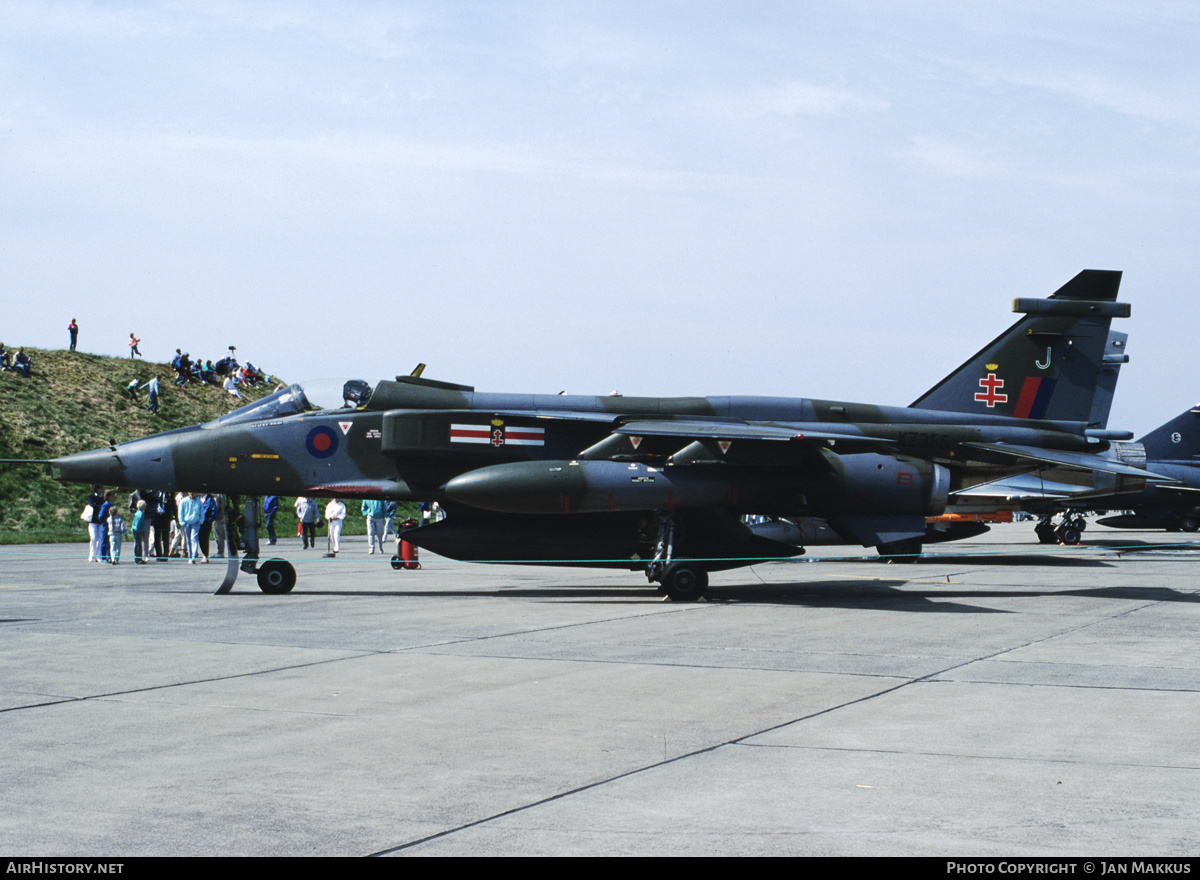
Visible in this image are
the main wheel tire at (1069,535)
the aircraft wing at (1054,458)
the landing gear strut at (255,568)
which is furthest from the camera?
the main wheel tire at (1069,535)

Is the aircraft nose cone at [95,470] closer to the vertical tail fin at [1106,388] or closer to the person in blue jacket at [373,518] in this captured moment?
the person in blue jacket at [373,518]

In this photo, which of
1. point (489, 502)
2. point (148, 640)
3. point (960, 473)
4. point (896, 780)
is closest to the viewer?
point (896, 780)

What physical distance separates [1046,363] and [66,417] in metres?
36.0

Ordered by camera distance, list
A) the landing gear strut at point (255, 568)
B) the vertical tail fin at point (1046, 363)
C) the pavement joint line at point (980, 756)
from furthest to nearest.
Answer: the vertical tail fin at point (1046, 363) < the landing gear strut at point (255, 568) < the pavement joint line at point (980, 756)

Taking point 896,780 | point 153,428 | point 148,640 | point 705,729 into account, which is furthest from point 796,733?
point 153,428

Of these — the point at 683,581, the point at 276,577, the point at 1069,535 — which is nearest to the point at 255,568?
the point at 276,577

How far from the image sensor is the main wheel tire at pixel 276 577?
15.5 meters

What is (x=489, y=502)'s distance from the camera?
1436 centimetres

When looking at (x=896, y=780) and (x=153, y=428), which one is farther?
(x=153, y=428)

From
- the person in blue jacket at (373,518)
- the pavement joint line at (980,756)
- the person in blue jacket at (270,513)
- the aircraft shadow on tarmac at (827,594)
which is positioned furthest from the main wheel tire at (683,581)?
the person in blue jacket at (270,513)

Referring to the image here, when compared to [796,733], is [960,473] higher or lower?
higher

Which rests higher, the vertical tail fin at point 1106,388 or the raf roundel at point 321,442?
the vertical tail fin at point 1106,388

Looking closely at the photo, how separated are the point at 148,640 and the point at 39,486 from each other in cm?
3004

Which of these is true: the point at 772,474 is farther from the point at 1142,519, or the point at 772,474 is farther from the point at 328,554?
the point at 1142,519
